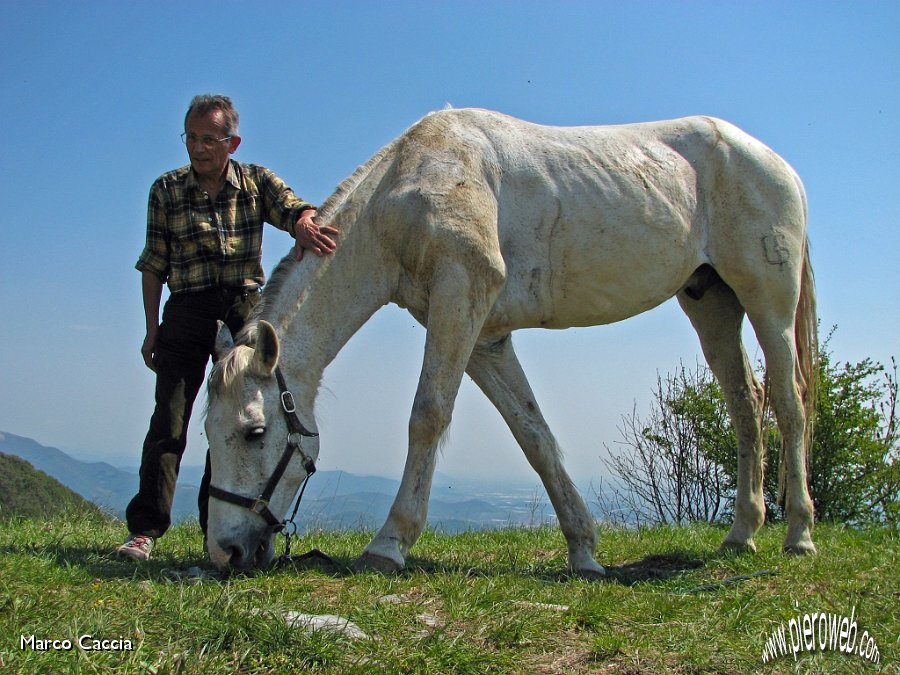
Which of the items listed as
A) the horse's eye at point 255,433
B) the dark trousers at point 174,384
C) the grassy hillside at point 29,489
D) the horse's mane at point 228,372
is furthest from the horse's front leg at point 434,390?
the grassy hillside at point 29,489

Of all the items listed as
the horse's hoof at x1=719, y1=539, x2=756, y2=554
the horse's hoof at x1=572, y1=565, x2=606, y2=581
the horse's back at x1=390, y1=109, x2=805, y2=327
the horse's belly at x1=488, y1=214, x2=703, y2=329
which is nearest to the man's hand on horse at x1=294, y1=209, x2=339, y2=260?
the horse's back at x1=390, y1=109, x2=805, y2=327

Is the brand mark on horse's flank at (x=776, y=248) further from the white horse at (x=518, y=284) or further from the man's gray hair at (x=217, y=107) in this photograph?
the man's gray hair at (x=217, y=107)

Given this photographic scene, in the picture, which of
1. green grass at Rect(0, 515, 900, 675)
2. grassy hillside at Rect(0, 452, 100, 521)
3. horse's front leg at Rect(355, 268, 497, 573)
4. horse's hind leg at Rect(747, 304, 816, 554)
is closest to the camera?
green grass at Rect(0, 515, 900, 675)

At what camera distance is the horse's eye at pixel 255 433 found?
4.14 metres

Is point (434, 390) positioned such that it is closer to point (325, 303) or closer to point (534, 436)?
point (325, 303)

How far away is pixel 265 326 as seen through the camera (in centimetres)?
414

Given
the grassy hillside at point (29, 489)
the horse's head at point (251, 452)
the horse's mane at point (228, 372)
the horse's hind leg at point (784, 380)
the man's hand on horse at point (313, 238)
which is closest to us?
the horse's head at point (251, 452)

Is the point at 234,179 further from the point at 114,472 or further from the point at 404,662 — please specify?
the point at 114,472

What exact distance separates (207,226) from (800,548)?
172 inches

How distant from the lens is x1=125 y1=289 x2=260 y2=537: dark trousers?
16.3 ft

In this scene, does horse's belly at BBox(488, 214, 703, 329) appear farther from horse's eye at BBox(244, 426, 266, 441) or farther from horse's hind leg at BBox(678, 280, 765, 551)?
horse's eye at BBox(244, 426, 266, 441)

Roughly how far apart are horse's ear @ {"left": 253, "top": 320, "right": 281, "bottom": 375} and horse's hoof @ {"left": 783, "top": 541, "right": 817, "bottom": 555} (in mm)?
3578

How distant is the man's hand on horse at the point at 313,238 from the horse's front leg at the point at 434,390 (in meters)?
0.70

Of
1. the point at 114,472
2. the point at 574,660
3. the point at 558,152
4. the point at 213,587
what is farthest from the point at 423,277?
the point at 114,472
